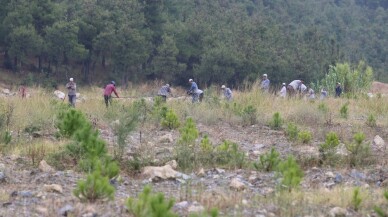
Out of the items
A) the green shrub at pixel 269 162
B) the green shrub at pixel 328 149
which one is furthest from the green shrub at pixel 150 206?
the green shrub at pixel 328 149

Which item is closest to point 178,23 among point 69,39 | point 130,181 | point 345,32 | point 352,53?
point 69,39

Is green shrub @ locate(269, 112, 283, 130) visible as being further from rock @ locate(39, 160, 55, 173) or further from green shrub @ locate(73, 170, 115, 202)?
green shrub @ locate(73, 170, 115, 202)

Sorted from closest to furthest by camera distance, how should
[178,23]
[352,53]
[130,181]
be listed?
[130,181] → [178,23] → [352,53]

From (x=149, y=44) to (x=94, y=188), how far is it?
109ft

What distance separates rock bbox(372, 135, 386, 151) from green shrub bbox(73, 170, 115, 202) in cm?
546

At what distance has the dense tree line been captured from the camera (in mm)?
34969

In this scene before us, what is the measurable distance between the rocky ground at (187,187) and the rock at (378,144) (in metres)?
0.62

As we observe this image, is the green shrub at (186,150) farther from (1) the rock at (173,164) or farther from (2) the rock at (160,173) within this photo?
(2) the rock at (160,173)

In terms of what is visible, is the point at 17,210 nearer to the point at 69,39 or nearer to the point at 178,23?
the point at 69,39

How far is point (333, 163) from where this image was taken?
26.5 ft

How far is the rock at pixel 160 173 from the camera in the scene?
270 inches

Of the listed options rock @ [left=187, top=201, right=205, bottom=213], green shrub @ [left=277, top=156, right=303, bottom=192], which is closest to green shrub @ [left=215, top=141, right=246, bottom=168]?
green shrub @ [left=277, top=156, right=303, bottom=192]

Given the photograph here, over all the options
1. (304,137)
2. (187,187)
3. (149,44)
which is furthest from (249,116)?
(149,44)

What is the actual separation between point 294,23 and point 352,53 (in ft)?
24.4
